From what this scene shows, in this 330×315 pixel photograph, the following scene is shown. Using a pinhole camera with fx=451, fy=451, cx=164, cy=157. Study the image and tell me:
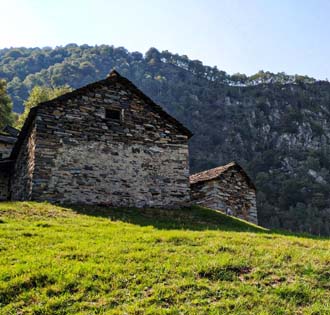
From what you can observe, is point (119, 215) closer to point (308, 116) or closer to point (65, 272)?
point (65, 272)

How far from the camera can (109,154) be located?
1803 centimetres

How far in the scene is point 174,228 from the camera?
1359 cm

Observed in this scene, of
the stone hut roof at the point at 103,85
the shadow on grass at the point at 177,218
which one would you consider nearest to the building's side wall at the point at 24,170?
the stone hut roof at the point at 103,85

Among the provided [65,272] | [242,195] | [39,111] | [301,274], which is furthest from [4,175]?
[301,274]

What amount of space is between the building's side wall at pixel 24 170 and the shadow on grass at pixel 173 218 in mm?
2448

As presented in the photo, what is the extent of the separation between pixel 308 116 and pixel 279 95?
1029 cm

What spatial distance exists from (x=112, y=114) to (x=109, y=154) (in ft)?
6.26

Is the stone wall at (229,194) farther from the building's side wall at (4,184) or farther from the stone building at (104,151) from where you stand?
the building's side wall at (4,184)

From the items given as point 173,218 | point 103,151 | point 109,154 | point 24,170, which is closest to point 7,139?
point 24,170

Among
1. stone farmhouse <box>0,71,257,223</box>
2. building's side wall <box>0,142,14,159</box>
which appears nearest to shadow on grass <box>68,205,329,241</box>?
stone farmhouse <box>0,71,257,223</box>

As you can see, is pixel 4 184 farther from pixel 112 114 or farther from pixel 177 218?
pixel 177 218

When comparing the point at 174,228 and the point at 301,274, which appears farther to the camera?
the point at 174,228

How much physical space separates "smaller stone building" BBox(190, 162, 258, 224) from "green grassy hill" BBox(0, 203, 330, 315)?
9.65 meters

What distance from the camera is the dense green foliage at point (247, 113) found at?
62.6 meters
